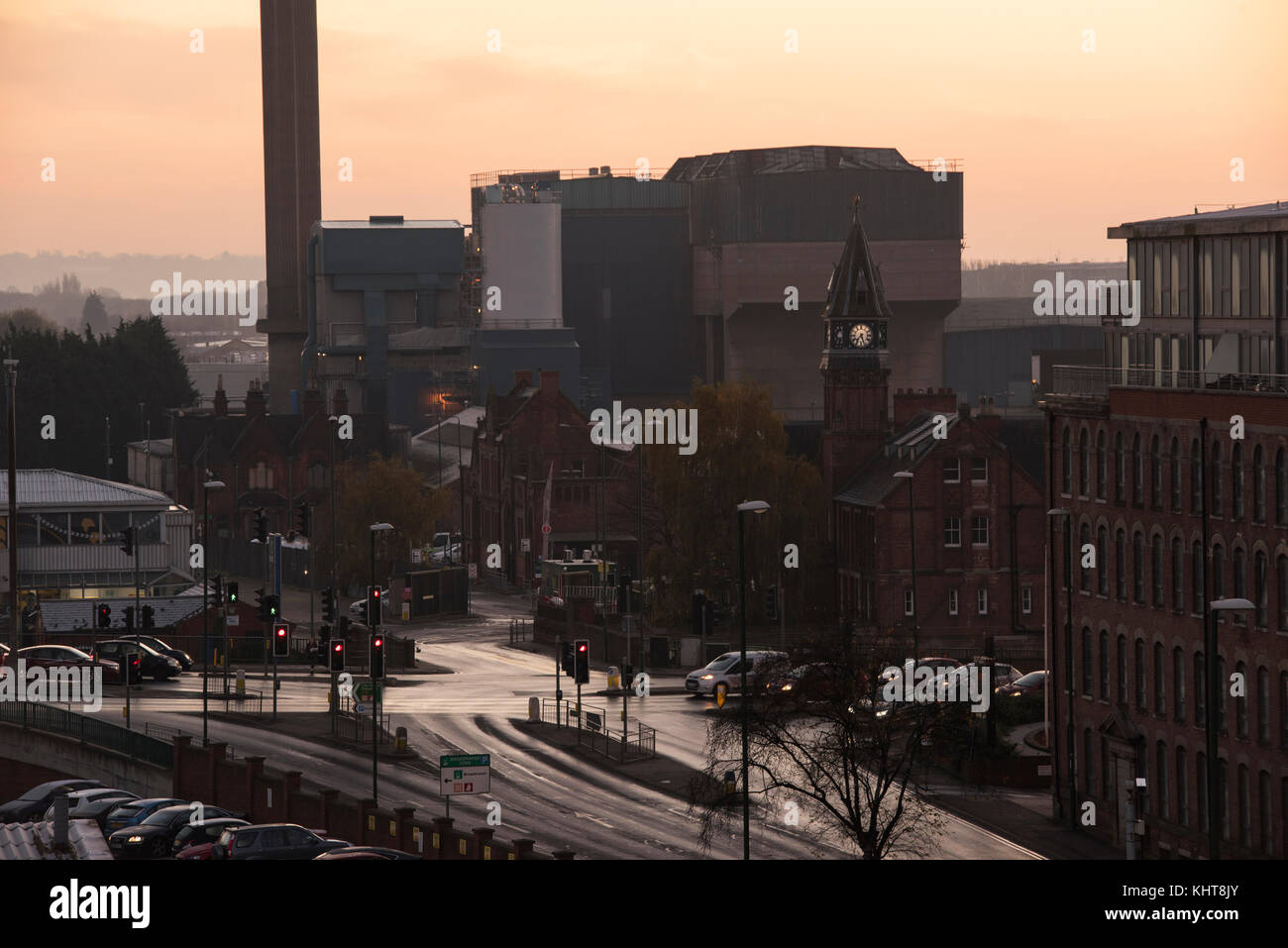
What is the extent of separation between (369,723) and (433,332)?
98.7m

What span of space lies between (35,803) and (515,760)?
1406 centimetres

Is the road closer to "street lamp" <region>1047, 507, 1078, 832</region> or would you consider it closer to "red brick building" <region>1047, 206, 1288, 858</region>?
"street lamp" <region>1047, 507, 1078, 832</region>

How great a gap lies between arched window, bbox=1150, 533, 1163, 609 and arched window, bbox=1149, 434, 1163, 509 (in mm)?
974

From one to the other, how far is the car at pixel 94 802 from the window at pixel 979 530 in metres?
48.1

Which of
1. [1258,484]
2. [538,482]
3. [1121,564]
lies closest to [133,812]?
[1121,564]

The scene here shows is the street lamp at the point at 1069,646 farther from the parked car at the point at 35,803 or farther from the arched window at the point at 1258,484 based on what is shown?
the parked car at the point at 35,803

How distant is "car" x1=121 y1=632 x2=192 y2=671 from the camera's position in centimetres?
8188

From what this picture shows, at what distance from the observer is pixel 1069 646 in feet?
202

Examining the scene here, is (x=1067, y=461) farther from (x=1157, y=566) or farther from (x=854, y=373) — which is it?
(x=854, y=373)

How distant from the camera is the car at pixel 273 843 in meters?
43.1

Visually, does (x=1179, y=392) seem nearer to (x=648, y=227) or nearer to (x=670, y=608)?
(x=670, y=608)

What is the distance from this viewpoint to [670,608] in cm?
9450

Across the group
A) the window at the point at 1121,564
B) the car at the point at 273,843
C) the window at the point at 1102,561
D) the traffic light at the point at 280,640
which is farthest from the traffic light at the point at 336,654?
the window at the point at 1121,564

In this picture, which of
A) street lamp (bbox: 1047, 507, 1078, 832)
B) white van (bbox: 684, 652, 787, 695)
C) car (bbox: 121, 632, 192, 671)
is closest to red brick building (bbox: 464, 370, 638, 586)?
car (bbox: 121, 632, 192, 671)
